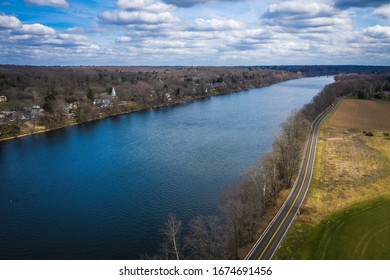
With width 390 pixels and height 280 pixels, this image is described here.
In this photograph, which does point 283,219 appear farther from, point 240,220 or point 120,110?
point 120,110

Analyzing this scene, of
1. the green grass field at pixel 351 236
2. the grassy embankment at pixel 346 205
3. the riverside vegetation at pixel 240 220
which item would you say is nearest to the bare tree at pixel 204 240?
the riverside vegetation at pixel 240 220

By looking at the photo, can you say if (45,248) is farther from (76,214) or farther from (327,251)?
(327,251)

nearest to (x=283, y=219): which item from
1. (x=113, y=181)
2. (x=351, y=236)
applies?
(x=351, y=236)

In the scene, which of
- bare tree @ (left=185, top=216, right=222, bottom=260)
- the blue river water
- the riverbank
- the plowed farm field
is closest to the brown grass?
the plowed farm field

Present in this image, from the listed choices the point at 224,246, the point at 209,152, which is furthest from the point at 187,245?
the point at 209,152

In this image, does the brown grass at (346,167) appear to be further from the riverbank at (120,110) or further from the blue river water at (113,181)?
the riverbank at (120,110)

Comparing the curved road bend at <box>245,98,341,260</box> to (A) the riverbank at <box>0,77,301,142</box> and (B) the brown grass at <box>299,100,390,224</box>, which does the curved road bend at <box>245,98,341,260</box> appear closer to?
(B) the brown grass at <box>299,100,390,224</box>
